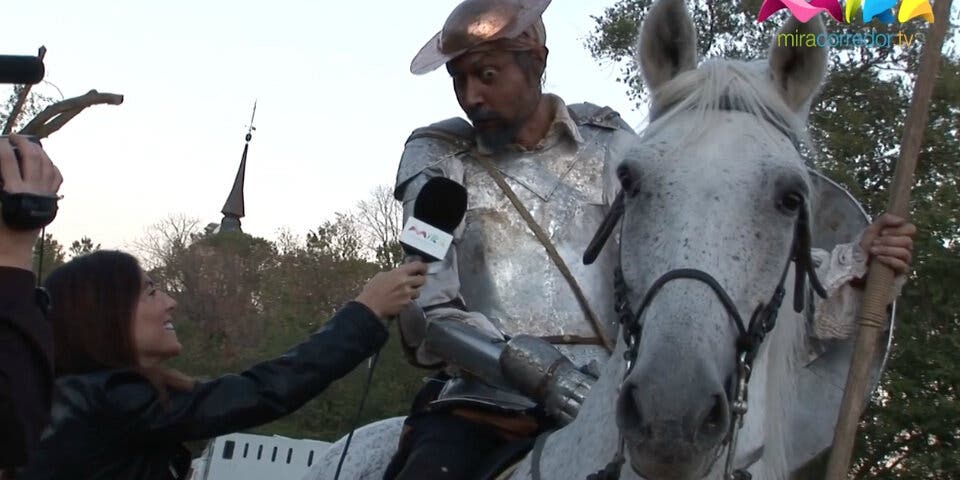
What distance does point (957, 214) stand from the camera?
14.8 meters

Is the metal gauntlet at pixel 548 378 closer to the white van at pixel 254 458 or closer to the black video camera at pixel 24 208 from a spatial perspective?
the black video camera at pixel 24 208

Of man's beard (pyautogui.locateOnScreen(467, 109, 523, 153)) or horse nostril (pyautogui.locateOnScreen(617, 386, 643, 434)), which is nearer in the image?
horse nostril (pyautogui.locateOnScreen(617, 386, 643, 434))

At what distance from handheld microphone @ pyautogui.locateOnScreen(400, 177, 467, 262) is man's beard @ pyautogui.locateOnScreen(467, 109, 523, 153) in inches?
41.9

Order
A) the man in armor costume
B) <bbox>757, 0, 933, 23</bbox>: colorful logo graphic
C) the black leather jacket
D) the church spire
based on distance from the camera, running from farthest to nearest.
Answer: the church spire < <bbox>757, 0, 933, 23</bbox>: colorful logo graphic < the man in armor costume < the black leather jacket

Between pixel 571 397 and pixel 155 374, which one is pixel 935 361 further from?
pixel 155 374

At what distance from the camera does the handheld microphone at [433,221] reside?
3959 millimetres

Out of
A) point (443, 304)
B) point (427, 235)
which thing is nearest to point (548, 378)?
point (443, 304)

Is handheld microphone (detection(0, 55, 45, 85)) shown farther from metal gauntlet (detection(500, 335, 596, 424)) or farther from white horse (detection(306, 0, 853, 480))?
metal gauntlet (detection(500, 335, 596, 424))

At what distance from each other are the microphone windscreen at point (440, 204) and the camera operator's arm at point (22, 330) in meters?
1.41

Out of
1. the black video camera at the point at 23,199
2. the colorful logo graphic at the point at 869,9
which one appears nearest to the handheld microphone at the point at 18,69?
the black video camera at the point at 23,199

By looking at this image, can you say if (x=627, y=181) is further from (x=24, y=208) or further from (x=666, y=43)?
(x=24, y=208)

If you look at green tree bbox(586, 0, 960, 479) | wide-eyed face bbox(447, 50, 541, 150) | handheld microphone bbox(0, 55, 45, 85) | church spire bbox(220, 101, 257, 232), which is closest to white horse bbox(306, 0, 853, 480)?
wide-eyed face bbox(447, 50, 541, 150)

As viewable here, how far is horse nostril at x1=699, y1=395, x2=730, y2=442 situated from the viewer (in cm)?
320

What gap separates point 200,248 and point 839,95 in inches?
1895
